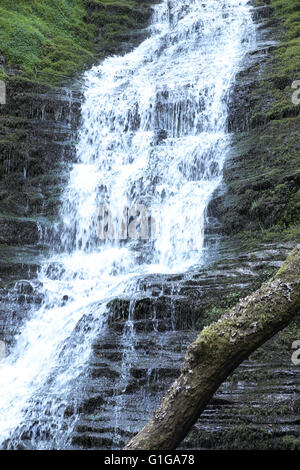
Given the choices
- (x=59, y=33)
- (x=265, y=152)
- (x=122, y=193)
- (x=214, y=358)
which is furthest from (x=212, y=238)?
(x=59, y=33)

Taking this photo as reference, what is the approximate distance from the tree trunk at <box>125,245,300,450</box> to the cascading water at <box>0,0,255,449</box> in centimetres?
401

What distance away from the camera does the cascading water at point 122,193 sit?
8727 mm

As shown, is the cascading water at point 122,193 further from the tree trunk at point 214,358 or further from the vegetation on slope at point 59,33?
the tree trunk at point 214,358

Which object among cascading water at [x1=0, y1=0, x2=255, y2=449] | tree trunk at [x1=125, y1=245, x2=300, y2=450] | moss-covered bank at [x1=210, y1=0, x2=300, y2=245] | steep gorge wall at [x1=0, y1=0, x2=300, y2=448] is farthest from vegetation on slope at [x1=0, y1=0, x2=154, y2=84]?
tree trunk at [x1=125, y1=245, x2=300, y2=450]

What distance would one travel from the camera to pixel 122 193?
49.1 ft

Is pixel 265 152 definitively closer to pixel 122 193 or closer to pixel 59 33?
pixel 122 193

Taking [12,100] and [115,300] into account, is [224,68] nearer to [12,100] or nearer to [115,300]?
[12,100]

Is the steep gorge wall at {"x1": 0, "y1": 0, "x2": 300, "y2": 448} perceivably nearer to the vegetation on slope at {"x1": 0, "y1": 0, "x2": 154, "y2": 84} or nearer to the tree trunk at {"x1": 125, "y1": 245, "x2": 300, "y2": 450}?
the vegetation on slope at {"x1": 0, "y1": 0, "x2": 154, "y2": 84}

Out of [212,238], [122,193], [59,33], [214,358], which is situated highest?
[59,33]

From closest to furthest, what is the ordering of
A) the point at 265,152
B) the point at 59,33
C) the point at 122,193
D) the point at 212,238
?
the point at 212,238 → the point at 265,152 → the point at 122,193 → the point at 59,33

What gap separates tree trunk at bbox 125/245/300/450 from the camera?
12.3 ft

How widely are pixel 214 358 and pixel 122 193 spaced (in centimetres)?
1142

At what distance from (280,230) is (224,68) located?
A: 8621 millimetres
